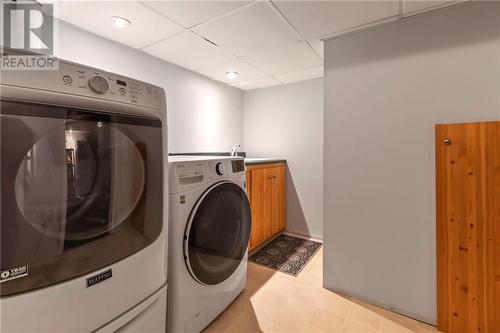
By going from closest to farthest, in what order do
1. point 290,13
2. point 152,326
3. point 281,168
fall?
point 152,326, point 290,13, point 281,168

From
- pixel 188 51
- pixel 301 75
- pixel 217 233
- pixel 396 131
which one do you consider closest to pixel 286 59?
pixel 301 75

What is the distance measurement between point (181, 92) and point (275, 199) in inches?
60.2

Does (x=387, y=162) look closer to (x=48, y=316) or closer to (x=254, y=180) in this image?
(x=254, y=180)

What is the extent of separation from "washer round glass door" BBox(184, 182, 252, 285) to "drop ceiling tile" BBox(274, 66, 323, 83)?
5.24ft

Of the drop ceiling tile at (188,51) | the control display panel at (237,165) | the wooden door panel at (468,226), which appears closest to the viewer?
the wooden door panel at (468,226)

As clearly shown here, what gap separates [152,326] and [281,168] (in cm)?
207

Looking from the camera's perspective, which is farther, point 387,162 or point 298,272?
point 298,272

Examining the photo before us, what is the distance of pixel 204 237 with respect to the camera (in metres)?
1.28

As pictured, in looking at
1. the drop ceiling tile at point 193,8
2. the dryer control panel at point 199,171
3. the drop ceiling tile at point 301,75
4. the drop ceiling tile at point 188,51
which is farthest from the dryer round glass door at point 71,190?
the drop ceiling tile at point 301,75

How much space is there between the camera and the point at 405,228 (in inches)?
58.5

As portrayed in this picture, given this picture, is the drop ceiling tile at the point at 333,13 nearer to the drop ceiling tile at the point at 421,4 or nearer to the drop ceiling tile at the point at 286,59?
the drop ceiling tile at the point at 421,4

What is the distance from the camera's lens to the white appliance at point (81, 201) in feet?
2.04

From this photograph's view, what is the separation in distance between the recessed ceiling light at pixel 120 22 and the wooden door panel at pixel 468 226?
Result: 2.06m

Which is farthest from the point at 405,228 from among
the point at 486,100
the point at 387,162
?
the point at 486,100
